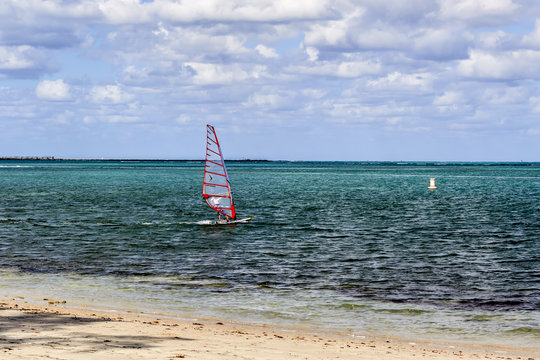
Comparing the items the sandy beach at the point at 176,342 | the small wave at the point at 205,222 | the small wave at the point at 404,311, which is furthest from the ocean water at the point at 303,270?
the sandy beach at the point at 176,342

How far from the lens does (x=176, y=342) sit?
13.9 meters

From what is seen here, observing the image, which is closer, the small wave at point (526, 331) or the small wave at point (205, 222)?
the small wave at point (526, 331)

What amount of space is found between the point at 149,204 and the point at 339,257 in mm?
41985

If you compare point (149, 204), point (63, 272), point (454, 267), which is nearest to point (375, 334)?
point (454, 267)

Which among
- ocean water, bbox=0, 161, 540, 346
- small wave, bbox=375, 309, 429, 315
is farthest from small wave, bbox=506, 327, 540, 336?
small wave, bbox=375, 309, 429, 315

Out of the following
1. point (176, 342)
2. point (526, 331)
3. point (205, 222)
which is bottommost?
point (205, 222)

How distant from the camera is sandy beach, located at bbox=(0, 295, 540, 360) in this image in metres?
12.5

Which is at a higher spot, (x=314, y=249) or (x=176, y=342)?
(x=176, y=342)

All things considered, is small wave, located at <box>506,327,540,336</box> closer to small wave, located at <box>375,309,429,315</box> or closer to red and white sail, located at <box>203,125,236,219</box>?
small wave, located at <box>375,309,429,315</box>

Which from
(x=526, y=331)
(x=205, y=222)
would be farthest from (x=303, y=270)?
(x=205, y=222)

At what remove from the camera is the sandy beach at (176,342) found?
41.1ft

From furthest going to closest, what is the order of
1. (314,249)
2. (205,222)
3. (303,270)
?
(205,222), (314,249), (303,270)

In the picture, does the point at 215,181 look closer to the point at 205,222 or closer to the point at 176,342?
the point at 205,222

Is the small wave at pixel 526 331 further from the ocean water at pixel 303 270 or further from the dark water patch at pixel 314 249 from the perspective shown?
the dark water patch at pixel 314 249
